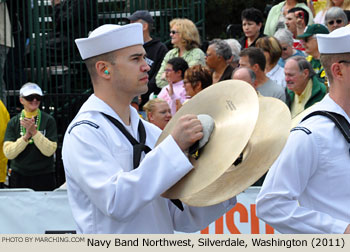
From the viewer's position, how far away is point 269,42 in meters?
8.22

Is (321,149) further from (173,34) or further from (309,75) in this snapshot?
(173,34)

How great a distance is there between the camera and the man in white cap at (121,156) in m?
3.12

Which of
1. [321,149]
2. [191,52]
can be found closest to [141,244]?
[321,149]

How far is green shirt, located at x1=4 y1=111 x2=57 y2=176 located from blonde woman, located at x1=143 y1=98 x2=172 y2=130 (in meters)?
1.36

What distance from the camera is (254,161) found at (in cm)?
316

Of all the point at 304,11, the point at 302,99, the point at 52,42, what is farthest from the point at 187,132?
the point at 52,42

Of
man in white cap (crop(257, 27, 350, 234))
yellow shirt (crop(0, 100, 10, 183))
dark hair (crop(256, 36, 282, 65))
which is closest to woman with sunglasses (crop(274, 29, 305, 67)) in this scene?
dark hair (crop(256, 36, 282, 65))

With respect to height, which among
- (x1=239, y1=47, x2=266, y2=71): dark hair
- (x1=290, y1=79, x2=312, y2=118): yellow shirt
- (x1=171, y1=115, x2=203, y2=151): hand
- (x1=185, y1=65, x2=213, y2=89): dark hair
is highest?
(x1=171, y1=115, x2=203, y2=151): hand

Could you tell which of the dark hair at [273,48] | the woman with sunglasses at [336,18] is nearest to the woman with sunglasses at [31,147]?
the dark hair at [273,48]

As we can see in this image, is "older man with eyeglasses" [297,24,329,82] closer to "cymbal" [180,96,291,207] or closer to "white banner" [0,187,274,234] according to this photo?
"white banner" [0,187,274,234]

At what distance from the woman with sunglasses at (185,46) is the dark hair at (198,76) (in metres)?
1.11

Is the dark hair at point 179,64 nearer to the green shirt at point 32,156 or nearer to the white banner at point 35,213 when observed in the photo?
the green shirt at point 32,156

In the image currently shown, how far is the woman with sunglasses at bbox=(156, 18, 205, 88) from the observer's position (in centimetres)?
896

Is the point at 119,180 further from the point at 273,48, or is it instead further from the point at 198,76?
the point at 273,48
